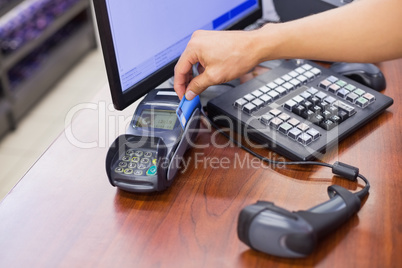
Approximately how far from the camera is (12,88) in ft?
6.98

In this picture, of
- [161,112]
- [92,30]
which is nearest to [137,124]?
[161,112]

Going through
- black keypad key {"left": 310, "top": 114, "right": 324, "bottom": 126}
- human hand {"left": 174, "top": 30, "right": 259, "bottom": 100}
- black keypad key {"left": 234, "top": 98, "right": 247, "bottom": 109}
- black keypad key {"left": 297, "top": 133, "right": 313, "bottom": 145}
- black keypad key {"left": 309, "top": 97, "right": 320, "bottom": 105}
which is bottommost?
black keypad key {"left": 297, "top": 133, "right": 313, "bottom": 145}

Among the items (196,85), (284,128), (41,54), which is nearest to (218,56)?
(196,85)

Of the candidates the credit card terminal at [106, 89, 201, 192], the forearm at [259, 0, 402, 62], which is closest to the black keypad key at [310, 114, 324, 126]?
the forearm at [259, 0, 402, 62]

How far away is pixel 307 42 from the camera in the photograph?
75 centimetres

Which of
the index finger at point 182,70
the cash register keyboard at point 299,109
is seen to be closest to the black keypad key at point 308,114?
the cash register keyboard at point 299,109

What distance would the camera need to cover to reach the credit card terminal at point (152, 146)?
695mm

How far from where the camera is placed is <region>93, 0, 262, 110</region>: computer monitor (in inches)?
27.3

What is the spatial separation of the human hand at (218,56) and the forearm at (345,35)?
27mm

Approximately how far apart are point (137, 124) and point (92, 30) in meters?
2.09

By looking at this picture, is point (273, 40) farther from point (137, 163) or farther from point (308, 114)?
point (137, 163)

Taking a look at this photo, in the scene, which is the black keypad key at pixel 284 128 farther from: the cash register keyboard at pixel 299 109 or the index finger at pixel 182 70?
the index finger at pixel 182 70

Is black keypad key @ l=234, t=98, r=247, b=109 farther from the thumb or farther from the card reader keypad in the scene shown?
the card reader keypad

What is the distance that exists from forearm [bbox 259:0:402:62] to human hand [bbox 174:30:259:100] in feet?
0.09
